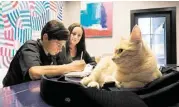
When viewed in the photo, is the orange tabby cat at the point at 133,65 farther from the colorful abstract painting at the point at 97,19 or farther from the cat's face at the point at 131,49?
the colorful abstract painting at the point at 97,19

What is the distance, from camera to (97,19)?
3406 mm

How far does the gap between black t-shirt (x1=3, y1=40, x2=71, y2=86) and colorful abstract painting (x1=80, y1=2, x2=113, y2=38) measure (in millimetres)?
2073

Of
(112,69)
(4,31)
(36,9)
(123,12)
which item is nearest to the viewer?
(112,69)

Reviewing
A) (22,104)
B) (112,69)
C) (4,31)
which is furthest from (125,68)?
(4,31)

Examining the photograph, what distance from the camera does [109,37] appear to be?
3.44m

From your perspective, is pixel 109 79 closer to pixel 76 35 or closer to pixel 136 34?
pixel 136 34

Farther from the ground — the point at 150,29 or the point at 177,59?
the point at 150,29

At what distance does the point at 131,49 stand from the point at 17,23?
2.18 m

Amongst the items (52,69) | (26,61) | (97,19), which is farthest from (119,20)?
(52,69)

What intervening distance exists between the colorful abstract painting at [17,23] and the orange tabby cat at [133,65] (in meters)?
1.92

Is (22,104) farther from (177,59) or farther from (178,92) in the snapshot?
(177,59)

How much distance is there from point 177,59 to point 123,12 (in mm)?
1076

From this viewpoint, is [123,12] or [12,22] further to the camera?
[123,12]

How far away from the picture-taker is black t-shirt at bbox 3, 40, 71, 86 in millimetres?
1180
